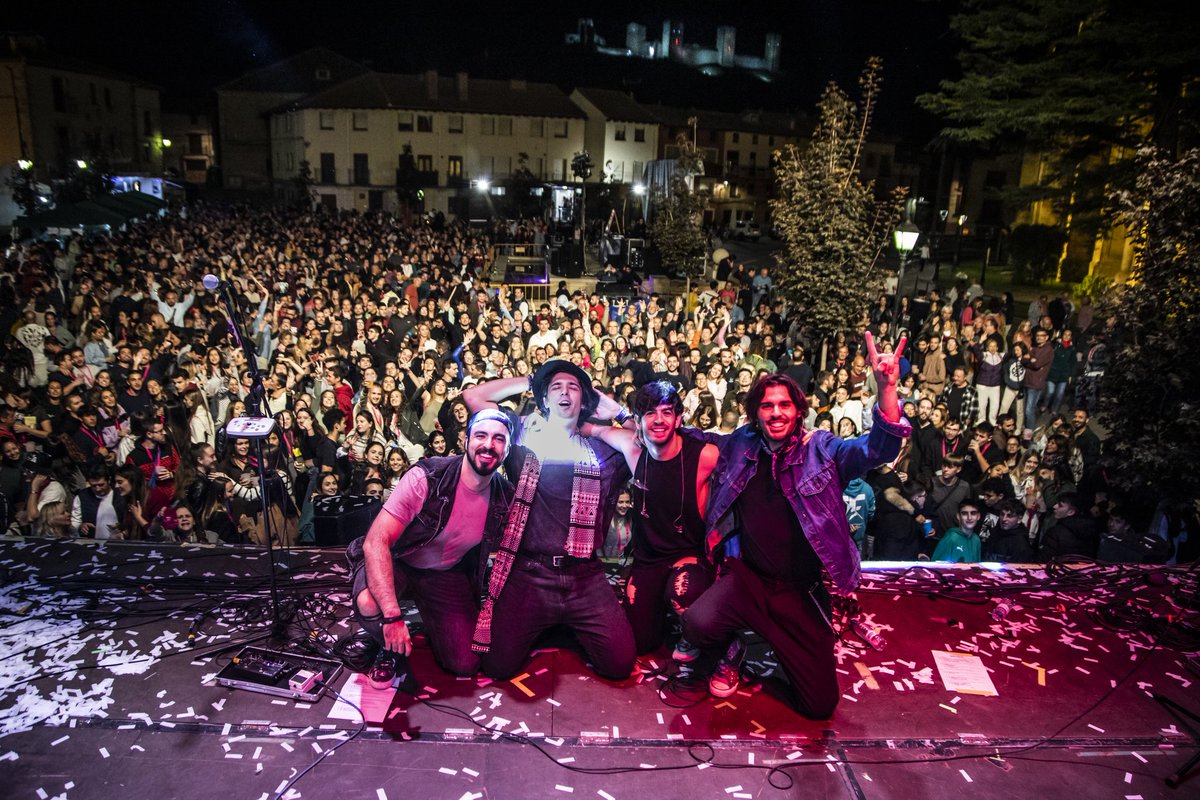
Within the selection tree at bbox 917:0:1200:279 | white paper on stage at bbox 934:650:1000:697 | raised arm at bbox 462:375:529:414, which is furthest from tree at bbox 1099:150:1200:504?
tree at bbox 917:0:1200:279

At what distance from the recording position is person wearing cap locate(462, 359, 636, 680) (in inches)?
162

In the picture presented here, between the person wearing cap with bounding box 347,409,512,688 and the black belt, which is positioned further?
the black belt

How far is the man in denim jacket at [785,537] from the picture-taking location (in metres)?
3.84

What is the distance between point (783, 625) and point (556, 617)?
48.8 inches

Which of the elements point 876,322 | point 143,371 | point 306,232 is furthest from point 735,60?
point 143,371

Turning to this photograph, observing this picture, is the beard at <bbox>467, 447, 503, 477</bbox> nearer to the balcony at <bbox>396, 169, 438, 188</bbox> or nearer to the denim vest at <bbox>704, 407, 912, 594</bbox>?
the denim vest at <bbox>704, 407, 912, 594</bbox>

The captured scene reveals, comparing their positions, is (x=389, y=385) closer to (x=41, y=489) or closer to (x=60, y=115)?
(x=41, y=489)

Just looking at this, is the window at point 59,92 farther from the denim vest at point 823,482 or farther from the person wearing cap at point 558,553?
the denim vest at point 823,482

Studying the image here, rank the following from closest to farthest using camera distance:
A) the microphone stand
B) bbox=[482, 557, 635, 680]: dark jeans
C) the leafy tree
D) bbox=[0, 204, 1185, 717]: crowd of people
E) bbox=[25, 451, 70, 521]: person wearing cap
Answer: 1. the microphone stand
2. bbox=[0, 204, 1185, 717]: crowd of people
3. bbox=[482, 557, 635, 680]: dark jeans
4. bbox=[25, 451, 70, 521]: person wearing cap
5. the leafy tree

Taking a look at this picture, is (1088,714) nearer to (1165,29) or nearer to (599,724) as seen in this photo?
(599,724)

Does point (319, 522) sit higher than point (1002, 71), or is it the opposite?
point (1002, 71)

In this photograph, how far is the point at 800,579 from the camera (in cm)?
399

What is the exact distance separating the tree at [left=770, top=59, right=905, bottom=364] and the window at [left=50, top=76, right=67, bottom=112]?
40761 millimetres

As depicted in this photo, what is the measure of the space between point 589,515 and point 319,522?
103 inches
